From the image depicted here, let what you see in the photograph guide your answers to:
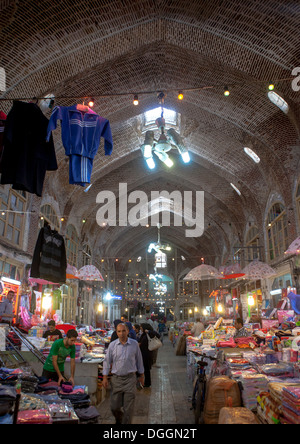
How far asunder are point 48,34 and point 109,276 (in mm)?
22627

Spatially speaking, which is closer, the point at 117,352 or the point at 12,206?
the point at 117,352

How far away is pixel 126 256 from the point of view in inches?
1257

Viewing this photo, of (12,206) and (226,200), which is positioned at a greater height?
(226,200)

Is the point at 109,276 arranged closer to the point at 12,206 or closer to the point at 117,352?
the point at 12,206

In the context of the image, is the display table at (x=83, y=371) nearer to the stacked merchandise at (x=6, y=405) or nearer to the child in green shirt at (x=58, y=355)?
the child in green shirt at (x=58, y=355)

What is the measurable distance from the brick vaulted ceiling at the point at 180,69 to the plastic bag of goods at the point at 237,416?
5313 millimetres

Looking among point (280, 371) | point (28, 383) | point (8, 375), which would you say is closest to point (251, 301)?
point (280, 371)

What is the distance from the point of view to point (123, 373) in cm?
427

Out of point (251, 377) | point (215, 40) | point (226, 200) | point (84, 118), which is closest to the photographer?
point (251, 377)

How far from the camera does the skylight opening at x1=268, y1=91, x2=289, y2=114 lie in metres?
9.59

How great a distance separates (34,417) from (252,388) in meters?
2.62

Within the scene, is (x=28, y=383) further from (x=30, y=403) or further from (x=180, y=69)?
(x=180, y=69)

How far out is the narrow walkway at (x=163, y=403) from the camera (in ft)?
17.4

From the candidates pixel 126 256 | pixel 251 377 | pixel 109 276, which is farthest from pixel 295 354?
pixel 126 256
